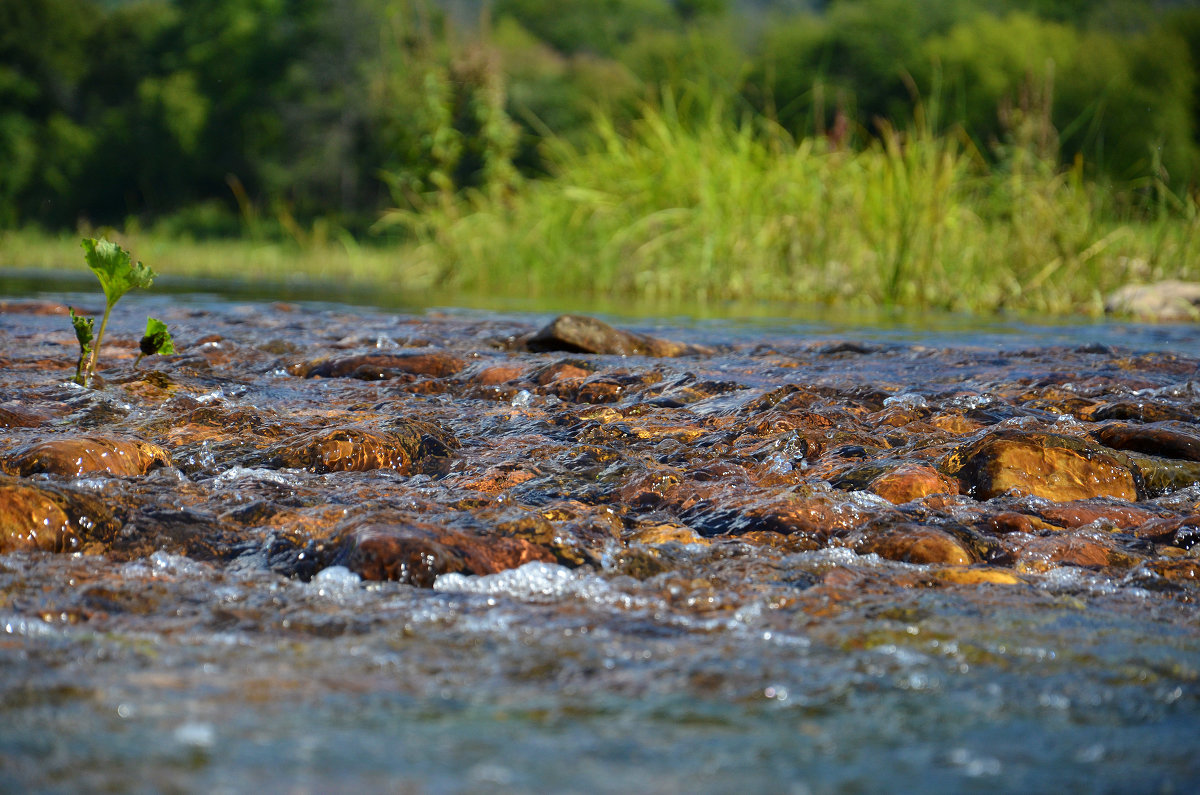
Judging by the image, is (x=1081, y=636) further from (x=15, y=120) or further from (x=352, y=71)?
(x=15, y=120)

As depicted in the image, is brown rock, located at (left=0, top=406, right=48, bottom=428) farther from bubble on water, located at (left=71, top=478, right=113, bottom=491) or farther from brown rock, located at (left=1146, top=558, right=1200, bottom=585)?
brown rock, located at (left=1146, top=558, right=1200, bottom=585)

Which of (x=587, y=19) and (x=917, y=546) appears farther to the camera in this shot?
(x=587, y=19)

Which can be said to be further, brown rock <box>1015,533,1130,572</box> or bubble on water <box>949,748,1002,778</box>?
brown rock <box>1015,533,1130,572</box>

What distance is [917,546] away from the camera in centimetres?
168

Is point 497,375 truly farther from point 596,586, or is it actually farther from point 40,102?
point 40,102

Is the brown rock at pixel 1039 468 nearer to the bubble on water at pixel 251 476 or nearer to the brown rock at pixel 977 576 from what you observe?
the brown rock at pixel 977 576

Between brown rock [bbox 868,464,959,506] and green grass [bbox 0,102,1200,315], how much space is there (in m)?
4.79

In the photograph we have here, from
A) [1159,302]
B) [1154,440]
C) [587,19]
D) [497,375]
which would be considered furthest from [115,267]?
[587,19]

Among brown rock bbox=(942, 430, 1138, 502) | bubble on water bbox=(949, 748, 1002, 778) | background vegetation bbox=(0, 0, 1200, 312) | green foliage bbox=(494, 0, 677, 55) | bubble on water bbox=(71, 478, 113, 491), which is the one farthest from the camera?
green foliage bbox=(494, 0, 677, 55)

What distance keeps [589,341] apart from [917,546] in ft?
7.37

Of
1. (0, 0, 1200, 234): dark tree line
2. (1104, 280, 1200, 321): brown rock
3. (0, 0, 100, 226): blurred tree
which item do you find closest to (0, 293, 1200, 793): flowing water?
(1104, 280, 1200, 321): brown rock

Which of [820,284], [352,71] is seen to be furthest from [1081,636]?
[352,71]

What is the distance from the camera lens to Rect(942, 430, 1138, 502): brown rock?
2.04 m

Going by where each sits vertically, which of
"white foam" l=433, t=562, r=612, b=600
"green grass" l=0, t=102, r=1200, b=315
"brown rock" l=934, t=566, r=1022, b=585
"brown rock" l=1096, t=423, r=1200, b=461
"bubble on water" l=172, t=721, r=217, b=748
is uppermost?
"green grass" l=0, t=102, r=1200, b=315
